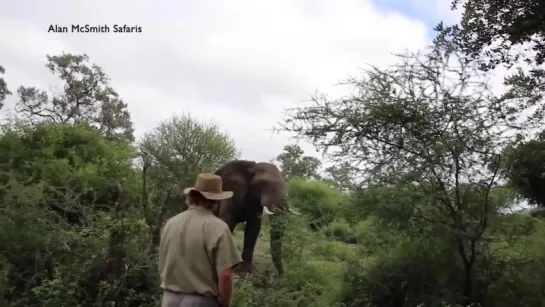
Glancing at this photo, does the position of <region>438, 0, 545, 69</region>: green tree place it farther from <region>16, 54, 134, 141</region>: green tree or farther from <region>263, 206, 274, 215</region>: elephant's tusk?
<region>16, 54, 134, 141</region>: green tree

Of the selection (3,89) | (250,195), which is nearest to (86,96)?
(3,89)

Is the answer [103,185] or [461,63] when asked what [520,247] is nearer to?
[461,63]

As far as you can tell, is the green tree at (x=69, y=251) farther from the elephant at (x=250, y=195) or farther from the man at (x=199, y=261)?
the man at (x=199, y=261)

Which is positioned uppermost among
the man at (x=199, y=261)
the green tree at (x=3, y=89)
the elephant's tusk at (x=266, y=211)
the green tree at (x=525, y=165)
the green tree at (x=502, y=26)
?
the green tree at (x=3, y=89)

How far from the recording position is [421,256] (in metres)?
8.86

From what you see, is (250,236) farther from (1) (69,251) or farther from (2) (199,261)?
(2) (199,261)

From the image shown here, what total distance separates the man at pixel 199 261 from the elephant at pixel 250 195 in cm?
720

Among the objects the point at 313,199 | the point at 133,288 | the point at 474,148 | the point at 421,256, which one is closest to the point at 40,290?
the point at 133,288

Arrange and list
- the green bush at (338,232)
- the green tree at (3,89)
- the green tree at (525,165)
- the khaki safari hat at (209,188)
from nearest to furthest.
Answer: the khaki safari hat at (209,188) → the green tree at (525,165) → the green bush at (338,232) → the green tree at (3,89)

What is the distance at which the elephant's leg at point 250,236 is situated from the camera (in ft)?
41.3

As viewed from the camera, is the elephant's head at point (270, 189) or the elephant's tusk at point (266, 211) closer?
the elephant's tusk at point (266, 211)

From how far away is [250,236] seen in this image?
12.9 meters

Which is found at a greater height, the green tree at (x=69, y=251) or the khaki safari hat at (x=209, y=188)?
the khaki safari hat at (x=209, y=188)

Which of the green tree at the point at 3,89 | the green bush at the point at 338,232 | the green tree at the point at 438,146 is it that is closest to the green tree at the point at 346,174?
the green tree at the point at 438,146
